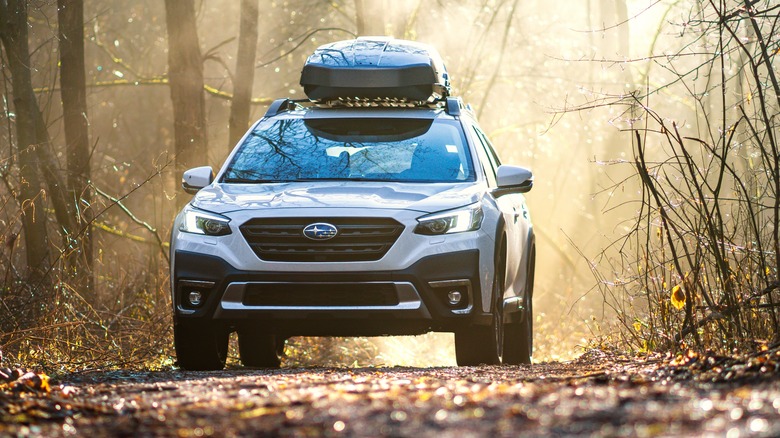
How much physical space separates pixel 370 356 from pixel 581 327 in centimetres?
990

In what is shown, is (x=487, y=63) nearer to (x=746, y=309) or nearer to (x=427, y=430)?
(x=746, y=309)

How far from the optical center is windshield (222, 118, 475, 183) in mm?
9055

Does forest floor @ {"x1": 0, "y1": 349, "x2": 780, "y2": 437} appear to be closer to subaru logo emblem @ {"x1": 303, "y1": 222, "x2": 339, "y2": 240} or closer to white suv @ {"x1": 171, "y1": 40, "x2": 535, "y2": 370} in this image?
white suv @ {"x1": 171, "y1": 40, "x2": 535, "y2": 370}

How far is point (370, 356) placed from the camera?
1697 centimetres

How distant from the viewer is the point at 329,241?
8.13 metres

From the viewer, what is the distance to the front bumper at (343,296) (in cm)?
807

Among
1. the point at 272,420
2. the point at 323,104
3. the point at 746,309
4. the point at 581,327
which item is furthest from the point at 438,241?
the point at 581,327

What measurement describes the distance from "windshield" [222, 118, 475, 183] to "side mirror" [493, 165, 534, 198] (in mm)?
219

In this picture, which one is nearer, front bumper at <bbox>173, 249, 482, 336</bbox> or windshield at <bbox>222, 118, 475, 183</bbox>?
front bumper at <bbox>173, 249, 482, 336</bbox>

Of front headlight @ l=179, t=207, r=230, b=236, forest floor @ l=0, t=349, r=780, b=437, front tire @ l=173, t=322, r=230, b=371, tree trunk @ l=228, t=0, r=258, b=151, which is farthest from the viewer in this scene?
tree trunk @ l=228, t=0, r=258, b=151

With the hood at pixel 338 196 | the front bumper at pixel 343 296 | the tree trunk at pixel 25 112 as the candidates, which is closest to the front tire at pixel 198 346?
the front bumper at pixel 343 296

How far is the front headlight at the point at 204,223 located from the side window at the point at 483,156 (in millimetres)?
2059

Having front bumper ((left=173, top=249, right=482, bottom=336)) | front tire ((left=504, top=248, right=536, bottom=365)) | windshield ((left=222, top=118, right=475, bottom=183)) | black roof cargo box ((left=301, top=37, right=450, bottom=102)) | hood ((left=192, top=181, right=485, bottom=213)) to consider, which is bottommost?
front tire ((left=504, top=248, right=536, bottom=365))

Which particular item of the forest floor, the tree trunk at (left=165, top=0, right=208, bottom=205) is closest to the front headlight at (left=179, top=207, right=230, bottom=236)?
the forest floor
